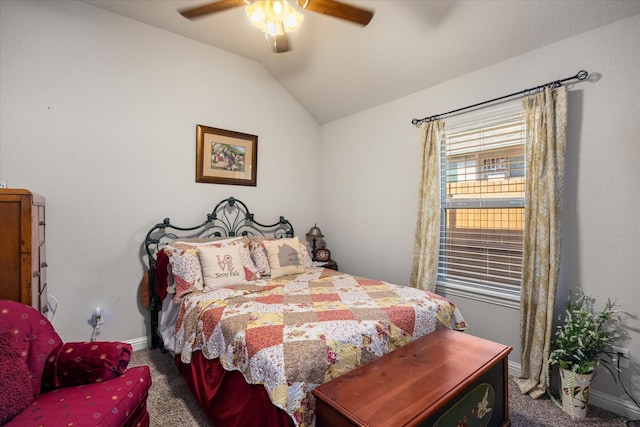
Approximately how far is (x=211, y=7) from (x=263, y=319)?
6.30 ft

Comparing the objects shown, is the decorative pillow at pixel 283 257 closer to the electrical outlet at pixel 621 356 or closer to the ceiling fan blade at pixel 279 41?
the ceiling fan blade at pixel 279 41

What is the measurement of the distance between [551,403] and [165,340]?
2874 mm

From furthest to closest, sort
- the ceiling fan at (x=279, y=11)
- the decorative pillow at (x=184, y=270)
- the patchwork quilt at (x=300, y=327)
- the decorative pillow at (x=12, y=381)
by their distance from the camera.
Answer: the decorative pillow at (x=184, y=270) → the ceiling fan at (x=279, y=11) → the patchwork quilt at (x=300, y=327) → the decorative pillow at (x=12, y=381)

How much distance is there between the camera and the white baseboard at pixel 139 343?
2754mm

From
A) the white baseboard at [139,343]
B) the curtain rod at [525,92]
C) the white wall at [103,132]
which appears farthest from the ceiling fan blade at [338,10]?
the white baseboard at [139,343]

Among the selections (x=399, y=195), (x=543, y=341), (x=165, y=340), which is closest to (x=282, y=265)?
(x=165, y=340)

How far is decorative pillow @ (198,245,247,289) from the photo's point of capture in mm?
2393

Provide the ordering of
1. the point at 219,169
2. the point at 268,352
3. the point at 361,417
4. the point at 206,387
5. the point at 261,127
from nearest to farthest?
the point at 361,417
the point at 268,352
the point at 206,387
the point at 219,169
the point at 261,127

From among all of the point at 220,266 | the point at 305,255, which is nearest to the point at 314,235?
the point at 305,255

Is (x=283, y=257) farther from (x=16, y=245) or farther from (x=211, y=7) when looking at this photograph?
(x=211, y=7)

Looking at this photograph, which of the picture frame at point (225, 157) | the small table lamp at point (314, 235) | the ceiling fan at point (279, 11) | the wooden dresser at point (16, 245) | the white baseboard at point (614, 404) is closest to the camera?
the wooden dresser at point (16, 245)

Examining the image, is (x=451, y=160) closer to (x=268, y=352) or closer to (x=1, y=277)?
(x=268, y=352)

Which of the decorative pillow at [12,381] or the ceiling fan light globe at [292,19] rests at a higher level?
the ceiling fan light globe at [292,19]

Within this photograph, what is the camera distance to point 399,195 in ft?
10.7
